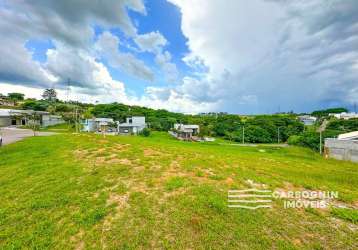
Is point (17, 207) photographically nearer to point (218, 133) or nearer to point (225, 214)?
point (225, 214)

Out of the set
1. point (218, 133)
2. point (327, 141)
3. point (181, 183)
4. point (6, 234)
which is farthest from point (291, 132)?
point (6, 234)

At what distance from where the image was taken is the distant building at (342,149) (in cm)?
2042

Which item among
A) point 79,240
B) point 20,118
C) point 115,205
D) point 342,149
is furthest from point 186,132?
point 79,240

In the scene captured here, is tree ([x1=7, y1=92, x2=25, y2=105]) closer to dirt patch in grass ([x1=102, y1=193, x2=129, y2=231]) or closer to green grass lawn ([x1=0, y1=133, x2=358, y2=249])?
green grass lawn ([x1=0, y1=133, x2=358, y2=249])

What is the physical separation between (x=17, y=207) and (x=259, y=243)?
6.00 metres

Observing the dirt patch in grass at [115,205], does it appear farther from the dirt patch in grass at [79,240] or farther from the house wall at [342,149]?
the house wall at [342,149]

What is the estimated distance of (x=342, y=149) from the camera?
854 inches

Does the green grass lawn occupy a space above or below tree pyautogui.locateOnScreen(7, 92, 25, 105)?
below

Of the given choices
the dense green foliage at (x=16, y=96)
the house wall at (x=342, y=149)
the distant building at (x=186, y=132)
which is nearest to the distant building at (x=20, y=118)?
the distant building at (x=186, y=132)

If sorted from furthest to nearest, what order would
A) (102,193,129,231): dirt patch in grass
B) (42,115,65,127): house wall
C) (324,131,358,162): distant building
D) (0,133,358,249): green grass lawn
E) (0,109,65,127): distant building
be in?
1. (42,115,65,127): house wall
2. (0,109,65,127): distant building
3. (324,131,358,162): distant building
4. (102,193,129,231): dirt patch in grass
5. (0,133,358,249): green grass lawn

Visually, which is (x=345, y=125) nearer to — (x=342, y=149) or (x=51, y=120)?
(x=342, y=149)

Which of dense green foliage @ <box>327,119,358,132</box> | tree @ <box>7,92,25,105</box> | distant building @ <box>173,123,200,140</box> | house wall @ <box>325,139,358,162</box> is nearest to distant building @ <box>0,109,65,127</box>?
distant building @ <box>173,123,200,140</box>

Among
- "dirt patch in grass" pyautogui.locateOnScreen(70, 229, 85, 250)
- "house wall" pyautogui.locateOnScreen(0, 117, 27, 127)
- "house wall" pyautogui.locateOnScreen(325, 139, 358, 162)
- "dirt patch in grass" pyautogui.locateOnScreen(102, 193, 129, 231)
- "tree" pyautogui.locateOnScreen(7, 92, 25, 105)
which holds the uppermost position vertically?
"tree" pyautogui.locateOnScreen(7, 92, 25, 105)

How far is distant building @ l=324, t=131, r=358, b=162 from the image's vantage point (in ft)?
67.0
